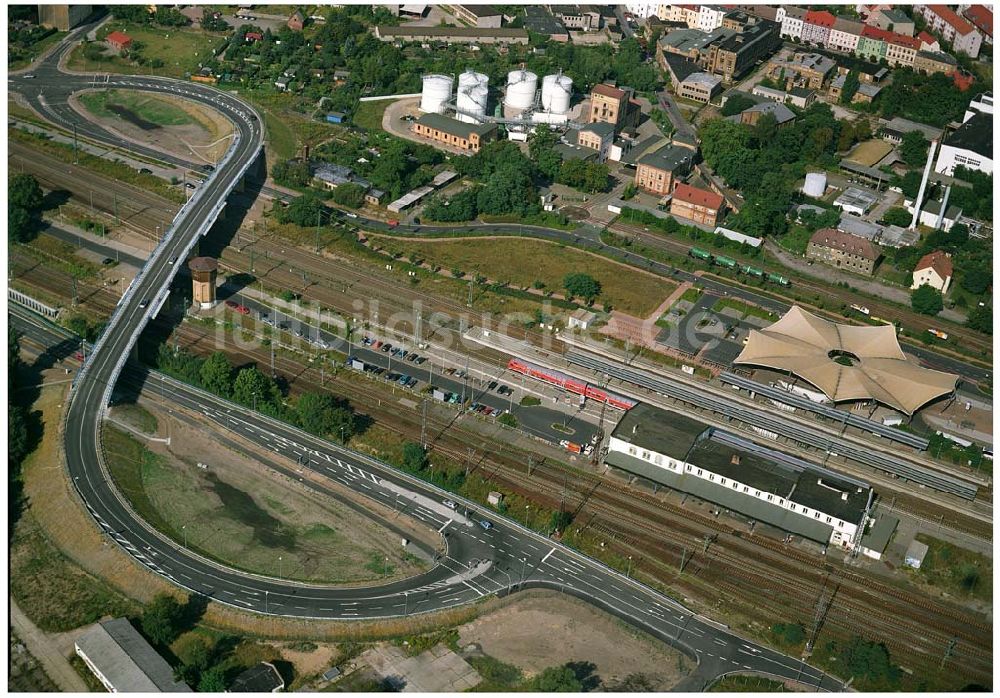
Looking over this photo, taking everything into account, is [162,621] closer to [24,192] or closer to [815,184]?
[24,192]

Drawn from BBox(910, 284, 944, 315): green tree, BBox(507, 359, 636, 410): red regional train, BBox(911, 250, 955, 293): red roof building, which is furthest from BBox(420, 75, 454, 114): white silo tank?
BBox(910, 284, 944, 315): green tree

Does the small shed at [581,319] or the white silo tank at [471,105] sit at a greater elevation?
the white silo tank at [471,105]

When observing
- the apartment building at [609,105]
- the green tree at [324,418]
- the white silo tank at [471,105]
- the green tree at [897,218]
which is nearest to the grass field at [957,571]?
the green tree at [324,418]

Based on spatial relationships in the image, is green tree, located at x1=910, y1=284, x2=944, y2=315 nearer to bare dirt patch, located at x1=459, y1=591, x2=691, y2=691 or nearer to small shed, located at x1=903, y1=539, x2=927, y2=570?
small shed, located at x1=903, y1=539, x2=927, y2=570

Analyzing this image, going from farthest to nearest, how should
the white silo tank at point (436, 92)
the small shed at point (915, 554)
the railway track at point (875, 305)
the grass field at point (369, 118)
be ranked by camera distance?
the white silo tank at point (436, 92)
the grass field at point (369, 118)
the railway track at point (875, 305)
the small shed at point (915, 554)

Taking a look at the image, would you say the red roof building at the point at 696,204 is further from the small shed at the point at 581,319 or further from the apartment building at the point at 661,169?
the small shed at the point at 581,319

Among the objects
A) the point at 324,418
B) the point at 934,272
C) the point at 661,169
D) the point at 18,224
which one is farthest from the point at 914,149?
the point at 18,224

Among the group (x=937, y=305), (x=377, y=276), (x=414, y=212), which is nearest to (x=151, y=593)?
(x=377, y=276)
